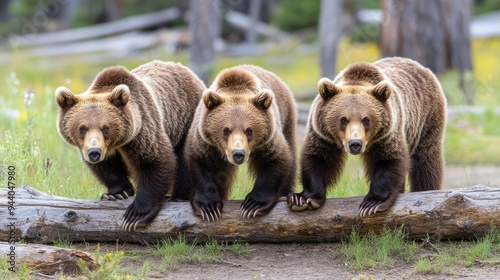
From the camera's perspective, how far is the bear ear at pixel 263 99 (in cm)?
648

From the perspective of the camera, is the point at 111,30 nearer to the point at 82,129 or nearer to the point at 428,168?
the point at 428,168

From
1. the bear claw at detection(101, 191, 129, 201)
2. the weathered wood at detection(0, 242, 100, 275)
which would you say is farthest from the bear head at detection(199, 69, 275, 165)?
the weathered wood at detection(0, 242, 100, 275)

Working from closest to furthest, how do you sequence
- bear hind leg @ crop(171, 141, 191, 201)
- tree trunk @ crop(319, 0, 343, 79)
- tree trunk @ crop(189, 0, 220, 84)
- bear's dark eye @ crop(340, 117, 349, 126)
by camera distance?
bear's dark eye @ crop(340, 117, 349, 126) < bear hind leg @ crop(171, 141, 191, 201) < tree trunk @ crop(189, 0, 220, 84) < tree trunk @ crop(319, 0, 343, 79)

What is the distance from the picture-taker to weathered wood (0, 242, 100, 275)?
223 inches

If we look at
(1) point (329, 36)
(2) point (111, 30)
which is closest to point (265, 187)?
(1) point (329, 36)

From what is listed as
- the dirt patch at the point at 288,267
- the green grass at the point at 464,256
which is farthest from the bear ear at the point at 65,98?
the green grass at the point at 464,256

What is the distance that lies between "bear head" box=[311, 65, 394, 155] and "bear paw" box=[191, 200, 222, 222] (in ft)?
3.44

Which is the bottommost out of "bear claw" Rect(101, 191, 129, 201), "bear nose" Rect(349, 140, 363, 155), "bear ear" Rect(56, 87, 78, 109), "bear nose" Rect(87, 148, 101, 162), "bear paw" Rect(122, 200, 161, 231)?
"bear paw" Rect(122, 200, 161, 231)

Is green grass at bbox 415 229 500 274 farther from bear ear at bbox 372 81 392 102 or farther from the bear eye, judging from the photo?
the bear eye

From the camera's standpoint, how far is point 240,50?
27906 millimetres

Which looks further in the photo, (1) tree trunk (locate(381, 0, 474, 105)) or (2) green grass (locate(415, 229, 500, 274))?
(1) tree trunk (locate(381, 0, 474, 105))

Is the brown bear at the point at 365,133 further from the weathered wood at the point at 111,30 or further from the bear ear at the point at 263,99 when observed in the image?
the weathered wood at the point at 111,30

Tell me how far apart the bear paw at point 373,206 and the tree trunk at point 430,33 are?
9466 millimetres

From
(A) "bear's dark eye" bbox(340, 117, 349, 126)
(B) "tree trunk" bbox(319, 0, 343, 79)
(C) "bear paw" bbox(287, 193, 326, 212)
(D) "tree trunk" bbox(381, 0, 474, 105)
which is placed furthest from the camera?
(B) "tree trunk" bbox(319, 0, 343, 79)
